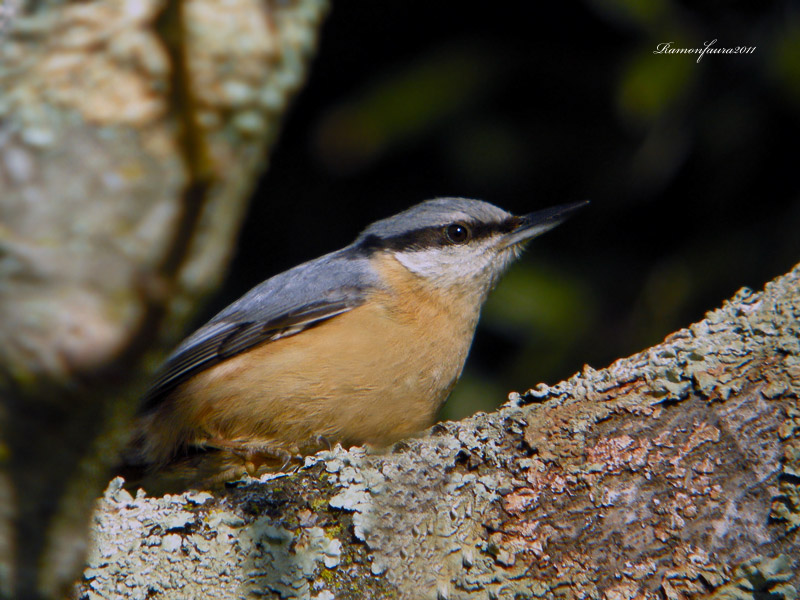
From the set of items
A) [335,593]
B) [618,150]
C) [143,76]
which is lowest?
[335,593]

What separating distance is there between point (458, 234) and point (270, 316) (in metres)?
0.85

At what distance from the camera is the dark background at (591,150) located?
9.78 ft

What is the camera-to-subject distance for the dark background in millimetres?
2980

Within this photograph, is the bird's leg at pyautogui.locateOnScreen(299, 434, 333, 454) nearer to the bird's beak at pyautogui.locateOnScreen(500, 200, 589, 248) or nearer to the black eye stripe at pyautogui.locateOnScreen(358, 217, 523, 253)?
the black eye stripe at pyautogui.locateOnScreen(358, 217, 523, 253)

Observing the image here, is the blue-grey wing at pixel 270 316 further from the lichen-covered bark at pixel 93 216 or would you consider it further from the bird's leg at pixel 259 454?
the lichen-covered bark at pixel 93 216

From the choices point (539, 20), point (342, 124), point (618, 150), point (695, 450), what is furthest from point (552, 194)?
point (695, 450)

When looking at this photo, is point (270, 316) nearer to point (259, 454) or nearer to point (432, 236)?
point (259, 454)

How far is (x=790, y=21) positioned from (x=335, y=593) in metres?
2.63

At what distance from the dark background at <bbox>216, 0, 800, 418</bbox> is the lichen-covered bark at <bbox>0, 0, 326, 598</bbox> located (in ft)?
3.65

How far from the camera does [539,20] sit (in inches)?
142

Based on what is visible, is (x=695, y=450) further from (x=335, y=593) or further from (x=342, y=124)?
(x=342, y=124)

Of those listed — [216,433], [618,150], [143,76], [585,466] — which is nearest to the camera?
[585,466]
